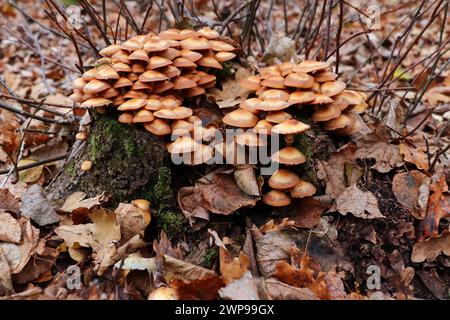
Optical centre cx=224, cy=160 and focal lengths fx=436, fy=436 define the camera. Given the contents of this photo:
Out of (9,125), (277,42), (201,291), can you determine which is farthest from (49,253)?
(277,42)

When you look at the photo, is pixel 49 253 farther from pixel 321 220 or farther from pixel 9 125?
pixel 9 125

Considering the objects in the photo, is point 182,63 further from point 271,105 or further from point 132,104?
point 271,105

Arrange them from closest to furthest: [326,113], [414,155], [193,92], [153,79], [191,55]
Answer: [153,79]
[326,113]
[191,55]
[193,92]
[414,155]

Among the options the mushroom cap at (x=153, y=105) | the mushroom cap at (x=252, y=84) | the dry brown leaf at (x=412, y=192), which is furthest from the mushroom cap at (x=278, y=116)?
the dry brown leaf at (x=412, y=192)

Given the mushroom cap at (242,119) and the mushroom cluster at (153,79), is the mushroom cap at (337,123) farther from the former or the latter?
the mushroom cluster at (153,79)

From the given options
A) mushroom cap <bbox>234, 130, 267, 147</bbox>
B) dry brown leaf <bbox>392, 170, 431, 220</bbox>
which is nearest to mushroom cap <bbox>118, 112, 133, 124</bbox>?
mushroom cap <bbox>234, 130, 267, 147</bbox>

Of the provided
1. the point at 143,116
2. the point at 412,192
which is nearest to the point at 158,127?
the point at 143,116
